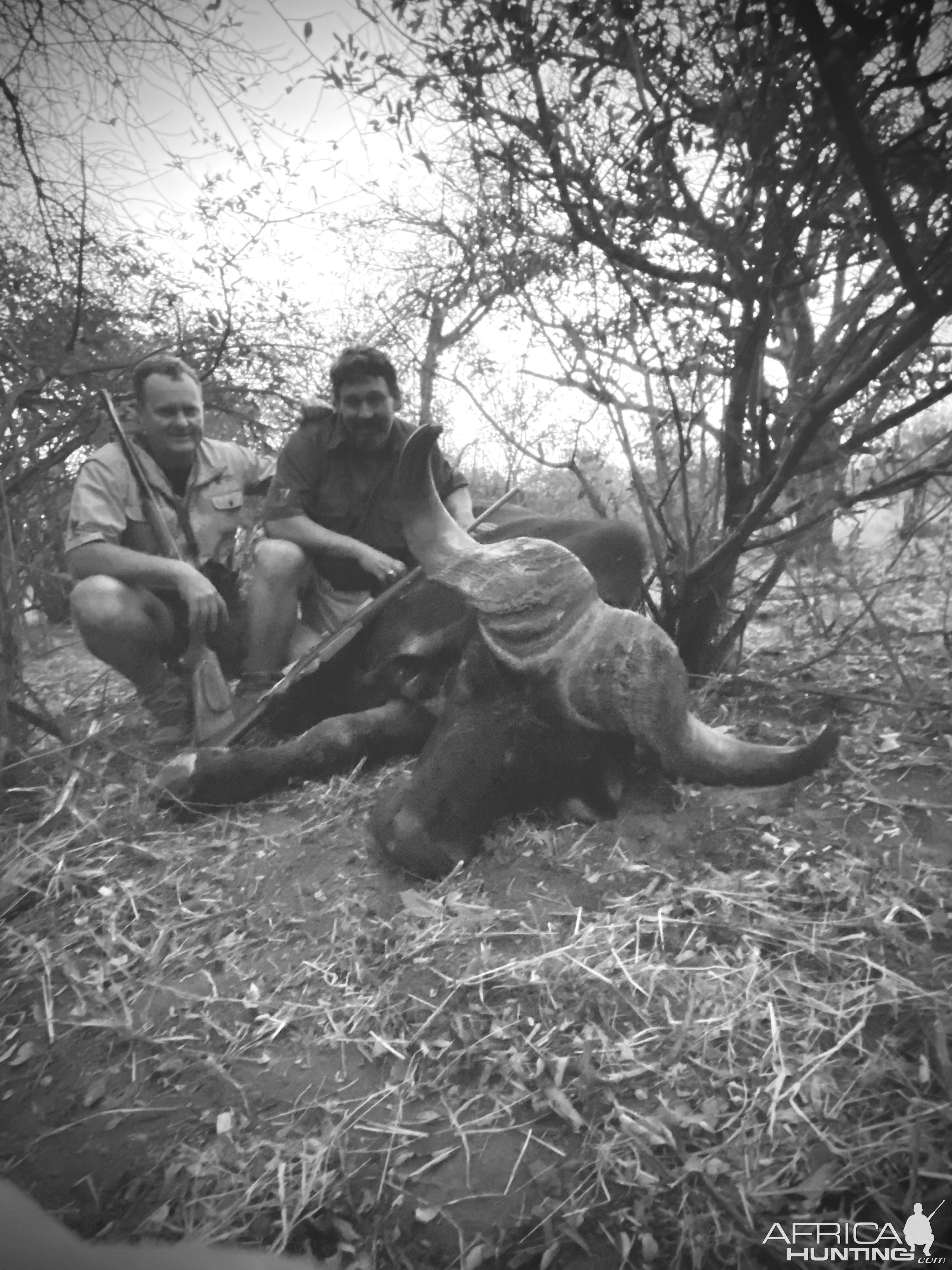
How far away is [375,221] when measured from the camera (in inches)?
160

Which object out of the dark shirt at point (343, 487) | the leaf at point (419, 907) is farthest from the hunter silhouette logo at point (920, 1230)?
the dark shirt at point (343, 487)

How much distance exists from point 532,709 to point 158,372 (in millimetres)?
2639

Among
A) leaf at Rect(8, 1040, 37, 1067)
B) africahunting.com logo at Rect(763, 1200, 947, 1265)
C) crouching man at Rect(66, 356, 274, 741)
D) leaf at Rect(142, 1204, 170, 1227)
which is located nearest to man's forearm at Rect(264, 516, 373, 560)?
crouching man at Rect(66, 356, 274, 741)

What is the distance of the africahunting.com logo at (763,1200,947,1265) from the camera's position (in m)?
1.17

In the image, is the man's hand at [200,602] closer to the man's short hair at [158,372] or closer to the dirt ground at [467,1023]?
the dirt ground at [467,1023]

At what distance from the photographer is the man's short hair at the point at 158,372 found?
356 centimetres

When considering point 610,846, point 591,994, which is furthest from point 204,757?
point 591,994

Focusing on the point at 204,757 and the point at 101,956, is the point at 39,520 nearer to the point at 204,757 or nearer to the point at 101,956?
the point at 204,757

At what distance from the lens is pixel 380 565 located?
130 inches

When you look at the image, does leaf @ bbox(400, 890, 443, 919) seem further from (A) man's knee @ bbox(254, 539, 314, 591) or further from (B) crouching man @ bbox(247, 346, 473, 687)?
(A) man's knee @ bbox(254, 539, 314, 591)

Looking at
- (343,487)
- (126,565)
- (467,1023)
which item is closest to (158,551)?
(126,565)

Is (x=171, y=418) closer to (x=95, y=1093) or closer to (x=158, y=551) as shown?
(x=158, y=551)

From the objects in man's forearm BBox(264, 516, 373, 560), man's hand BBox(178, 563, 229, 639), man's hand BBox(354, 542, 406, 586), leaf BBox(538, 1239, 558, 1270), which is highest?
man's forearm BBox(264, 516, 373, 560)

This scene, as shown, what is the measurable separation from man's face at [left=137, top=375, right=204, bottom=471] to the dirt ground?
1682 millimetres
